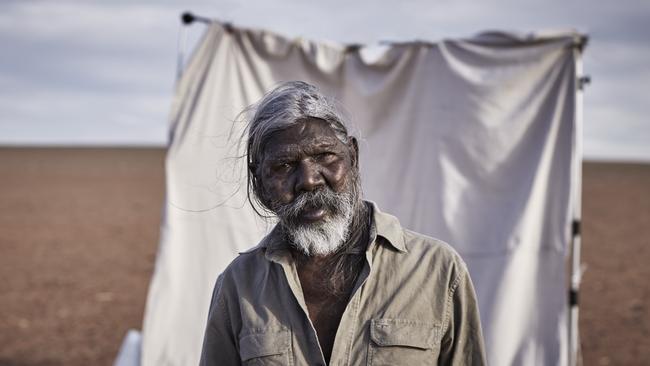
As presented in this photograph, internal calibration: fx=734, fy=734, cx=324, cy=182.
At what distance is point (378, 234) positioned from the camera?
2107 millimetres

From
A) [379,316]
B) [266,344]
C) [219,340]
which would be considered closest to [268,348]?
[266,344]

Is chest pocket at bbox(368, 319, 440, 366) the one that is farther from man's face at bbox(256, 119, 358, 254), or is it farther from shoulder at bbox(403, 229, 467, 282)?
man's face at bbox(256, 119, 358, 254)

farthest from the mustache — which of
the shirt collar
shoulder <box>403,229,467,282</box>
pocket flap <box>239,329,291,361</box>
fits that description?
pocket flap <box>239,329,291,361</box>

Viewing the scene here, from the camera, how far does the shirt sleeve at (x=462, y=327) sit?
2.04 metres

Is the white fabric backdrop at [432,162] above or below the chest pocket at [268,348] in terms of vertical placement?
above

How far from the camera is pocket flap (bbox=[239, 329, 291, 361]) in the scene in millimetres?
2049

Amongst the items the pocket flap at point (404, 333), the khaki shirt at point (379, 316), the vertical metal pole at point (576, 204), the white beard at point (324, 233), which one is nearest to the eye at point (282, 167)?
the white beard at point (324, 233)

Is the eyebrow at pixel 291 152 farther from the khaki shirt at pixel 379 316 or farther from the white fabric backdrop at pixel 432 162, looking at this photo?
the white fabric backdrop at pixel 432 162

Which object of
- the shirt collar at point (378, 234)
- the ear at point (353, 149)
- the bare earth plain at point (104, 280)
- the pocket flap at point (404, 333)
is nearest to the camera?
the pocket flap at point (404, 333)

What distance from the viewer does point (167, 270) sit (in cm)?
434

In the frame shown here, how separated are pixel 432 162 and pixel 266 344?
98.7 inches

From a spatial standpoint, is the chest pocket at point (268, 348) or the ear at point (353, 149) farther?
the ear at point (353, 149)

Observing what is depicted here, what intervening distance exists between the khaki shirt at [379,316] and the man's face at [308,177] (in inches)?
5.2

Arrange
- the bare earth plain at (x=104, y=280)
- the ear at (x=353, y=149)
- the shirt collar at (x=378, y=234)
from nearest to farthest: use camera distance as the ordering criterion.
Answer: the shirt collar at (x=378, y=234) → the ear at (x=353, y=149) → the bare earth plain at (x=104, y=280)
